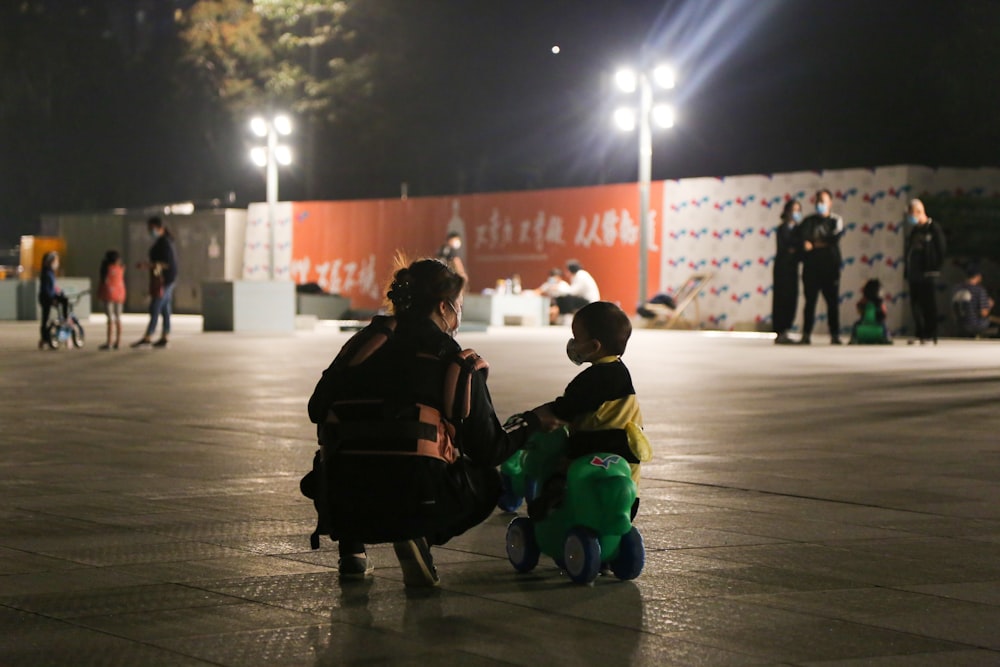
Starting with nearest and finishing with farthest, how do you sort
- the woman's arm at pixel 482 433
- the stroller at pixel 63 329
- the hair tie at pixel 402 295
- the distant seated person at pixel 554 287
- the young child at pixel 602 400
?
the woman's arm at pixel 482 433
the hair tie at pixel 402 295
the young child at pixel 602 400
the stroller at pixel 63 329
the distant seated person at pixel 554 287

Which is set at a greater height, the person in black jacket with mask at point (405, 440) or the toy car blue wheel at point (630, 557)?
the person in black jacket with mask at point (405, 440)

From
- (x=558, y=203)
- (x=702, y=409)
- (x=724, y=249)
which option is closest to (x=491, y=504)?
(x=702, y=409)

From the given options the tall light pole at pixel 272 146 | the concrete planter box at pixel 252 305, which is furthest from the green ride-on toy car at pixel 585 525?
the tall light pole at pixel 272 146

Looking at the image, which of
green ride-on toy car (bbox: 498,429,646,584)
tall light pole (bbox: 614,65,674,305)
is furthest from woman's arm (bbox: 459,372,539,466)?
tall light pole (bbox: 614,65,674,305)

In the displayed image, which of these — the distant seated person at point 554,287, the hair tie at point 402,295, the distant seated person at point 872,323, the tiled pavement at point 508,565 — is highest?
the hair tie at point 402,295

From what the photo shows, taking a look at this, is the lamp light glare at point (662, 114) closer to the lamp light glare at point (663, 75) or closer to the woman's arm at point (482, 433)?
the lamp light glare at point (663, 75)

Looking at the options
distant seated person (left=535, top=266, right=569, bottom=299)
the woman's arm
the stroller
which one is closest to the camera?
the woman's arm

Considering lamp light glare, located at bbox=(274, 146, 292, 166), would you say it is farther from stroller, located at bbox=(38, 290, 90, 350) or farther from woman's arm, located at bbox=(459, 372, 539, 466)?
woman's arm, located at bbox=(459, 372, 539, 466)

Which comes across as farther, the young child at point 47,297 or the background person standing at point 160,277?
the background person standing at point 160,277

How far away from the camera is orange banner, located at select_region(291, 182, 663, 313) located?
35156 millimetres

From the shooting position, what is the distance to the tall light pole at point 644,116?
33312mm

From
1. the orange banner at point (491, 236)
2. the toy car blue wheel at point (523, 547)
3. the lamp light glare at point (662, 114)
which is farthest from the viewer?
the orange banner at point (491, 236)

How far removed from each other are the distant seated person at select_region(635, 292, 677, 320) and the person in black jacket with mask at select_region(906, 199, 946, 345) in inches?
304

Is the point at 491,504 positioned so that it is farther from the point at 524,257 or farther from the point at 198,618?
the point at 524,257
